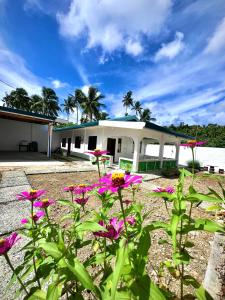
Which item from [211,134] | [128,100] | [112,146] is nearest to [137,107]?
[128,100]

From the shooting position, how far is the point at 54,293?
660mm

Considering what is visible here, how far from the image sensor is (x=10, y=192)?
4316 mm

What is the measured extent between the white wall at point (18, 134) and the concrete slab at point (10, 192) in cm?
1184

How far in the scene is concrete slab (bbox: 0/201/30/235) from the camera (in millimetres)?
2646

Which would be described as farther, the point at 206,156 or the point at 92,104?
the point at 92,104

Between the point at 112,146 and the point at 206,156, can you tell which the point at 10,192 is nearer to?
the point at 112,146

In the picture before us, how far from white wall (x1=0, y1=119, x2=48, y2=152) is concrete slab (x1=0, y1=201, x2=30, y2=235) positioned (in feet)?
43.1

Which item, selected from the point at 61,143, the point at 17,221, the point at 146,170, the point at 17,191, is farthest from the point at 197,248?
the point at 61,143

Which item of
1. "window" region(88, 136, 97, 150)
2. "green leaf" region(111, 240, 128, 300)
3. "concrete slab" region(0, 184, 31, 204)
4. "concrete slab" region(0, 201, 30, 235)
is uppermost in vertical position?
"window" region(88, 136, 97, 150)

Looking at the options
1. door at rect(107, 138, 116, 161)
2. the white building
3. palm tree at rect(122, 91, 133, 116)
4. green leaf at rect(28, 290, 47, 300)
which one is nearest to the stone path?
green leaf at rect(28, 290, 47, 300)

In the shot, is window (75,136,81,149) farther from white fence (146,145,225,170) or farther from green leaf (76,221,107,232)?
green leaf (76,221,107,232)

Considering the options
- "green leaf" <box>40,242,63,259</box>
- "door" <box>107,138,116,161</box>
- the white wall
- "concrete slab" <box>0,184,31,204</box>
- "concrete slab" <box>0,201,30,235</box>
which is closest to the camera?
"green leaf" <box>40,242,63,259</box>

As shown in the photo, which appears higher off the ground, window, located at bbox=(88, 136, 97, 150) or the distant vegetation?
the distant vegetation

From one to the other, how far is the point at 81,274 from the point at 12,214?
3.21 metres
